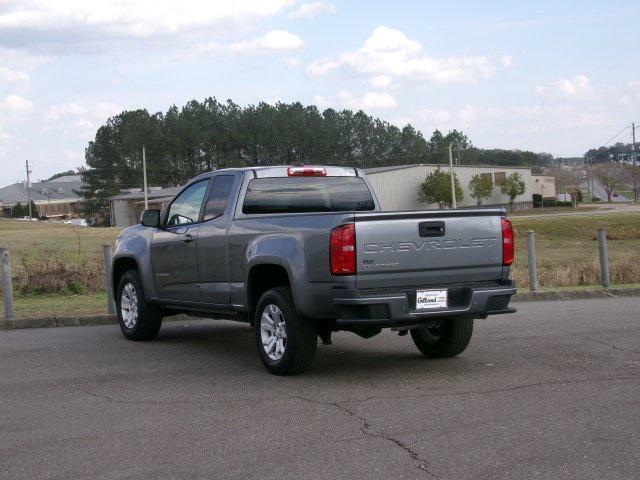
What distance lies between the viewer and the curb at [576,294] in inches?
615

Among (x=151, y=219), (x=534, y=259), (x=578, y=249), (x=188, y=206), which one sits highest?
(x=188, y=206)

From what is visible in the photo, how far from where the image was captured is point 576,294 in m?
15.8

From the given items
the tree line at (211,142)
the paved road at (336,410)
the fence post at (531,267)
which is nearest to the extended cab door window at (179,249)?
the paved road at (336,410)

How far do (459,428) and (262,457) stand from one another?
4.72 ft

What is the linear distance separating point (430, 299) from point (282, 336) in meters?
1.44

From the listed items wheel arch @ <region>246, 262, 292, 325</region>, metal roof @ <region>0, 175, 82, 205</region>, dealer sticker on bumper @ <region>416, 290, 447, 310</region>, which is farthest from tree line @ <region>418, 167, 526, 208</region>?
metal roof @ <region>0, 175, 82, 205</region>

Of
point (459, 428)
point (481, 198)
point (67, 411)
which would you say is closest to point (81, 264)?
point (67, 411)

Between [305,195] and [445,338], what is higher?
[305,195]

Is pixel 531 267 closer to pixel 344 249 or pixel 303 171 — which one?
pixel 303 171

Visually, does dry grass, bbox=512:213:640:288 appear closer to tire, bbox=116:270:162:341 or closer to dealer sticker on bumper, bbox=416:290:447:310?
tire, bbox=116:270:162:341

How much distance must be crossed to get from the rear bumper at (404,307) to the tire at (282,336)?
48 centimetres

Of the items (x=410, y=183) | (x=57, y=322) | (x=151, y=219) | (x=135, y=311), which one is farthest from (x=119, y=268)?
(x=410, y=183)

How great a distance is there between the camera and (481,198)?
89000 mm

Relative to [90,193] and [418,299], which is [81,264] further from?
[90,193]
